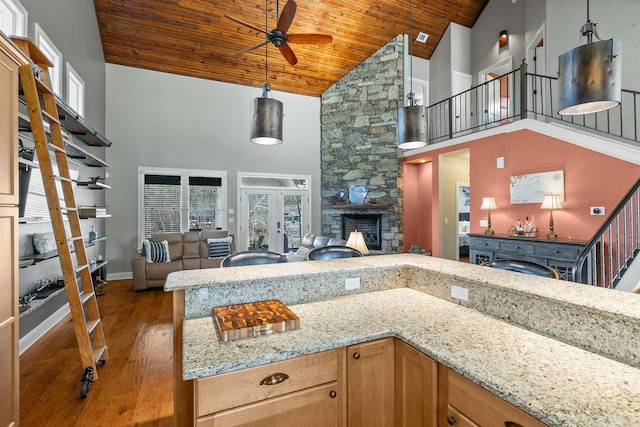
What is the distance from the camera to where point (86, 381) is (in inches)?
90.0

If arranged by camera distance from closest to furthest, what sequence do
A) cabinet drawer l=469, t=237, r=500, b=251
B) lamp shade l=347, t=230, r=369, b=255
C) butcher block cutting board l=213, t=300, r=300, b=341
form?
butcher block cutting board l=213, t=300, r=300, b=341 < lamp shade l=347, t=230, r=369, b=255 < cabinet drawer l=469, t=237, r=500, b=251

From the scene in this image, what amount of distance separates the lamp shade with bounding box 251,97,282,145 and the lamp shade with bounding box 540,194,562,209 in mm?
3770

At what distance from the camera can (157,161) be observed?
260 inches

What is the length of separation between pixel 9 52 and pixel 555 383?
2.77m

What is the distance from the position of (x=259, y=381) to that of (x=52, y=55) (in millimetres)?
4864

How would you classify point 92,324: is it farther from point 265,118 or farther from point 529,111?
point 529,111

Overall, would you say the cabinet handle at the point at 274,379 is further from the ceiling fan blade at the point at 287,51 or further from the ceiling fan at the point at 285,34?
the ceiling fan blade at the point at 287,51

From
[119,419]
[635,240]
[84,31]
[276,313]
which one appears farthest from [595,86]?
[84,31]

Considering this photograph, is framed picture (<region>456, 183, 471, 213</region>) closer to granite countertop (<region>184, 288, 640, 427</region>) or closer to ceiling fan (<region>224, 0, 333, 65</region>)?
ceiling fan (<region>224, 0, 333, 65</region>)

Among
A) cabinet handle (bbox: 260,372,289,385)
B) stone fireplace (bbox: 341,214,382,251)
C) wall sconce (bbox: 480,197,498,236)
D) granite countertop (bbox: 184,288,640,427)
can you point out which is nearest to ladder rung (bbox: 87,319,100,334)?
granite countertop (bbox: 184,288,640,427)

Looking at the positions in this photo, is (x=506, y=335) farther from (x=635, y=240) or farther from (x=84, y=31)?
(x=84, y=31)

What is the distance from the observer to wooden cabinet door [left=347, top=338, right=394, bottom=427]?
4.08 ft

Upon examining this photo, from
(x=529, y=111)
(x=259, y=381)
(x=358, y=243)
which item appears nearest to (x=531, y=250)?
(x=529, y=111)

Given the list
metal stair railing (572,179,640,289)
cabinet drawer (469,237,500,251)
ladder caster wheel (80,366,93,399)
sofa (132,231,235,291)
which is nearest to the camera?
ladder caster wheel (80,366,93,399)
